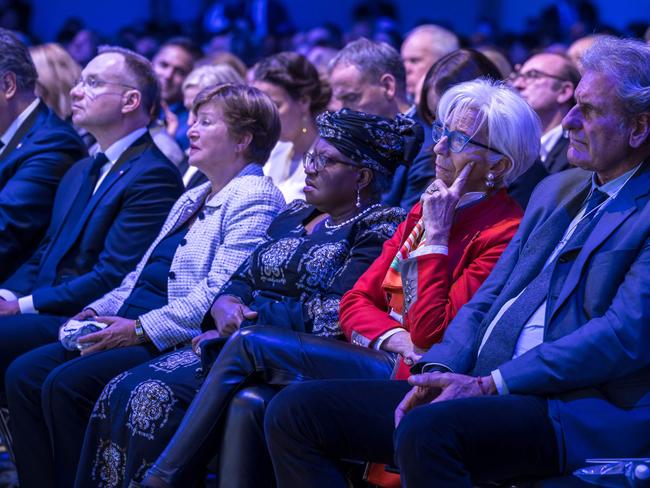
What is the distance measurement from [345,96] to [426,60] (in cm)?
114

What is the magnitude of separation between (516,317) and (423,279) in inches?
12.3

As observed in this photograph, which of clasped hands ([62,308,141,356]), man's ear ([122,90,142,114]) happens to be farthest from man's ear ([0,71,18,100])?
clasped hands ([62,308,141,356])

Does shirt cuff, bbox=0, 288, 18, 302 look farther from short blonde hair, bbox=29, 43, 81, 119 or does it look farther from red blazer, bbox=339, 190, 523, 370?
short blonde hair, bbox=29, 43, 81, 119

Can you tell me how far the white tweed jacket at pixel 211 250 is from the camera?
12.9ft

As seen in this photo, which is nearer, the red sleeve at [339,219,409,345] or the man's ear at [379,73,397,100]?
the red sleeve at [339,219,409,345]

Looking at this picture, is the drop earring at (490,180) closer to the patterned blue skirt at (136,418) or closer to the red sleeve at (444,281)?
the red sleeve at (444,281)

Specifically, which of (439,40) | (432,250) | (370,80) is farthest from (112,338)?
(439,40)

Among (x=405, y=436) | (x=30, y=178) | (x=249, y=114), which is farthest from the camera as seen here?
(x=30, y=178)

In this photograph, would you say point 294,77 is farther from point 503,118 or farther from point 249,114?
point 503,118

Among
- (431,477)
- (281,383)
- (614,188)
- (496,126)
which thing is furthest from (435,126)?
(431,477)

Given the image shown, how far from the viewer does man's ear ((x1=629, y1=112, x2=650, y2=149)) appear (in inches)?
114

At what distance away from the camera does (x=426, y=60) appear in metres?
6.12

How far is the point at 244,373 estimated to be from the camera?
3184 mm

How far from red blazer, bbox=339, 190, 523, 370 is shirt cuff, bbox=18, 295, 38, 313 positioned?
156cm
